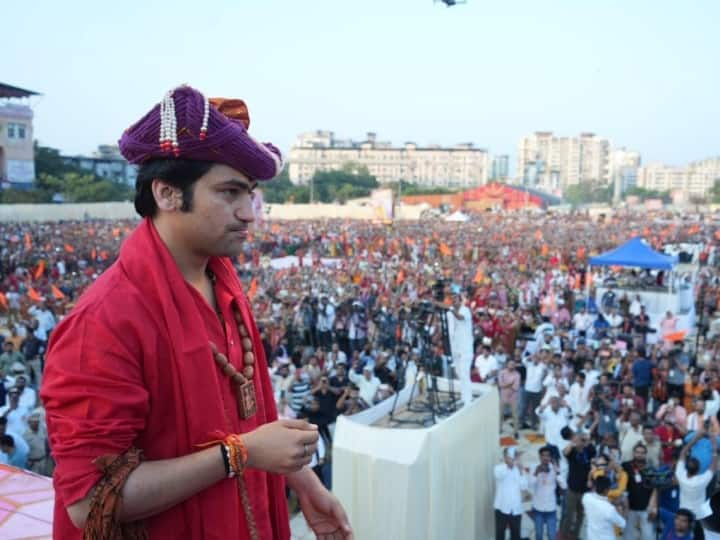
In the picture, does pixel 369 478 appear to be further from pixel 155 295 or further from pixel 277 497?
pixel 155 295

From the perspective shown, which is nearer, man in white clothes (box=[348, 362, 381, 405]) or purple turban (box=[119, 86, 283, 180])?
purple turban (box=[119, 86, 283, 180])

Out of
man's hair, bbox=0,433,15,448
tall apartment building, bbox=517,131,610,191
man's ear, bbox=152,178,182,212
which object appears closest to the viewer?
man's ear, bbox=152,178,182,212

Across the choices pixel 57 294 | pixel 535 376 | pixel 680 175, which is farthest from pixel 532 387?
pixel 680 175

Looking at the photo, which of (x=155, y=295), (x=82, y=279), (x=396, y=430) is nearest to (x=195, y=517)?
(x=155, y=295)

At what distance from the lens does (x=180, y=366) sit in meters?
1.06

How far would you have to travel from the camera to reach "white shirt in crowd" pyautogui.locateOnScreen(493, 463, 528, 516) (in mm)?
5742

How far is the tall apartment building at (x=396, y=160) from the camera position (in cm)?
11525

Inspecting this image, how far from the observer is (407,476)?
4.80 metres

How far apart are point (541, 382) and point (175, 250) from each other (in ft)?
26.4

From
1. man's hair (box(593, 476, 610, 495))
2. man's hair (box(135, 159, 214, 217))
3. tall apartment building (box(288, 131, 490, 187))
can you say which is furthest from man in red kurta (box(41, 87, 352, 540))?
tall apartment building (box(288, 131, 490, 187))

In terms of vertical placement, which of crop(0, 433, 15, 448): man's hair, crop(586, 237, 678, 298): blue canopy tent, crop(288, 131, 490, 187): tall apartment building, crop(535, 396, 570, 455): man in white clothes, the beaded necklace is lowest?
crop(535, 396, 570, 455): man in white clothes

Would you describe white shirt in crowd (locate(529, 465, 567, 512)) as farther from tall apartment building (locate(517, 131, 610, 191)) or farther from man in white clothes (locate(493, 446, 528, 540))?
tall apartment building (locate(517, 131, 610, 191))

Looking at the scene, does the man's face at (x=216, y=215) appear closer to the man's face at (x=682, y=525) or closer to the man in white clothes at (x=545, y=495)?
the man's face at (x=682, y=525)

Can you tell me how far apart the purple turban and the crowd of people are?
3.30 m
